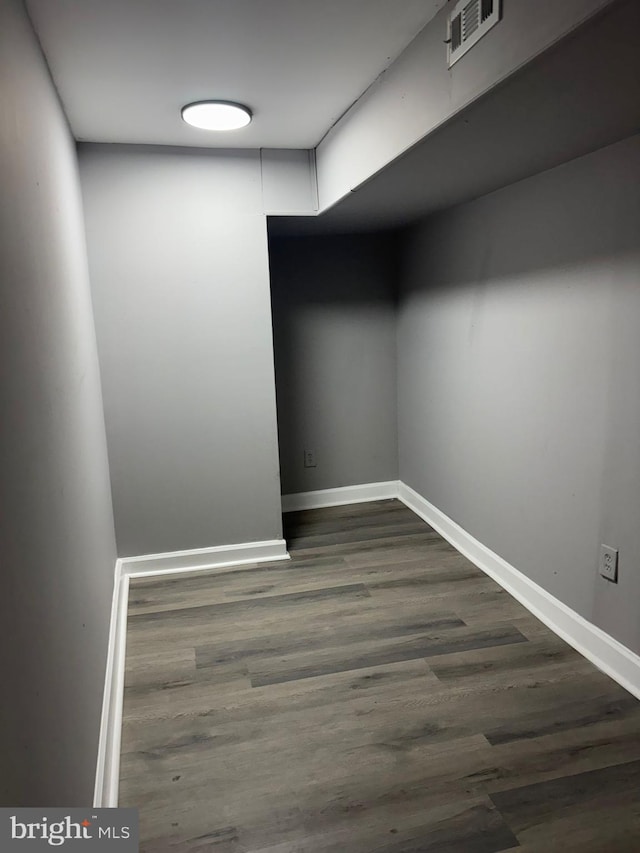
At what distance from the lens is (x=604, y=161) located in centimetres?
200

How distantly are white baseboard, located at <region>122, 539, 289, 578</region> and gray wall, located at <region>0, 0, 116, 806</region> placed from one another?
3.13 feet

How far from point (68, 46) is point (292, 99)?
821 millimetres

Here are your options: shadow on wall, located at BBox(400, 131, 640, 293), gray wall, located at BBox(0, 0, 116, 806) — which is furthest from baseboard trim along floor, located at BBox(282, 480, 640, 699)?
gray wall, located at BBox(0, 0, 116, 806)

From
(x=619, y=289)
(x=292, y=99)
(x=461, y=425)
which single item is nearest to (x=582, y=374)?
(x=619, y=289)

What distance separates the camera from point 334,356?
396 centimetres

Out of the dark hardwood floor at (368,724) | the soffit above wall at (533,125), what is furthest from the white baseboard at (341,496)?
the soffit above wall at (533,125)

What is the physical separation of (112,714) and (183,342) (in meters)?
1.73

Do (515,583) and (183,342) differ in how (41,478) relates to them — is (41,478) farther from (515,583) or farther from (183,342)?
(515,583)

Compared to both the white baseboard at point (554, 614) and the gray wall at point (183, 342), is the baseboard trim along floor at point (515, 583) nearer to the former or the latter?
the white baseboard at point (554, 614)

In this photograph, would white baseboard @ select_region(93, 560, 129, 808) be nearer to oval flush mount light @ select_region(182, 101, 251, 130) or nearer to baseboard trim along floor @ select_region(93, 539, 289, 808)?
baseboard trim along floor @ select_region(93, 539, 289, 808)

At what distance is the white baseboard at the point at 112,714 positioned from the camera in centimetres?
163

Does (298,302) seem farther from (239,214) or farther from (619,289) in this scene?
(619,289)

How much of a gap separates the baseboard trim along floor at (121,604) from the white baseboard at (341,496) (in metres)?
0.77

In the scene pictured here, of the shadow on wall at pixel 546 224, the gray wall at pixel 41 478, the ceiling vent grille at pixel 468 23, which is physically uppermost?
the ceiling vent grille at pixel 468 23
